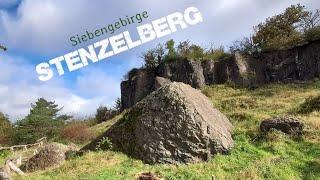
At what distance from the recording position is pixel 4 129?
52.9 m

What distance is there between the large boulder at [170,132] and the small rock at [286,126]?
267cm

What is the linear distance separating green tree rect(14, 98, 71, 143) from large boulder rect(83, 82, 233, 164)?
21979 mm

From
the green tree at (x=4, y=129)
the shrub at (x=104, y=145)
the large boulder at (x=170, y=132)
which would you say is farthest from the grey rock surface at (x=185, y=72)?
the shrub at (x=104, y=145)

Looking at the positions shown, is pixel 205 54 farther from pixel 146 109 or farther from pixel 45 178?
pixel 45 178

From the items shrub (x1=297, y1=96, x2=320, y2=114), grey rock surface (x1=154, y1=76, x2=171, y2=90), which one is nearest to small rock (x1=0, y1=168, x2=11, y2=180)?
shrub (x1=297, y1=96, x2=320, y2=114)

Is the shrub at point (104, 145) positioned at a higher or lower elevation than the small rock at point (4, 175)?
lower

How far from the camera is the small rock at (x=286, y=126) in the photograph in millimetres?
25203

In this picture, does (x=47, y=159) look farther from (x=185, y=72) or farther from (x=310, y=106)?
(x=185, y=72)

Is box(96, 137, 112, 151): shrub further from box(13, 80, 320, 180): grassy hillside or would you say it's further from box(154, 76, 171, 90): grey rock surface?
box(154, 76, 171, 90): grey rock surface

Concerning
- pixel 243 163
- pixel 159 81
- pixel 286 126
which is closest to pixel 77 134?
pixel 159 81

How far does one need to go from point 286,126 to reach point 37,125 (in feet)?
90.4

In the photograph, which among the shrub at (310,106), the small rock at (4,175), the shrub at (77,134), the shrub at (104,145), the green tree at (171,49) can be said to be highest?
the green tree at (171,49)

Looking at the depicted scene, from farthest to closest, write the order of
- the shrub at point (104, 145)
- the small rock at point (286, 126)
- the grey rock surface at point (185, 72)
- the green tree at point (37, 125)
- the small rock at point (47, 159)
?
the grey rock surface at point (185, 72), the green tree at point (37, 125), the small rock at point (286, 126), the shrub at point (104, 145), the small rock at point (47, 159)

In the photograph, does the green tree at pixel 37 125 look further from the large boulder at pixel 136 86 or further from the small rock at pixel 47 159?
the small rock at pixel 47 159
